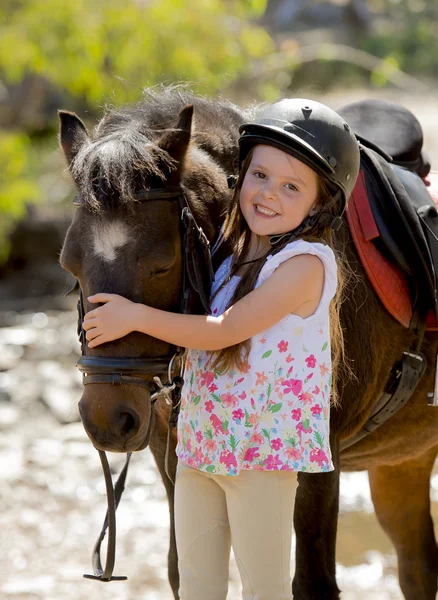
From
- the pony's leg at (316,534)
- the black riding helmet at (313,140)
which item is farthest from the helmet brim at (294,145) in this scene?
the pony's leg at (316,534)

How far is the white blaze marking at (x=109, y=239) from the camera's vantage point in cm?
229

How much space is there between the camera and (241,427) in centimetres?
231

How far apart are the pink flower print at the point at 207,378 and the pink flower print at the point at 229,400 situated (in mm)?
60

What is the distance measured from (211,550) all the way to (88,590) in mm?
2083

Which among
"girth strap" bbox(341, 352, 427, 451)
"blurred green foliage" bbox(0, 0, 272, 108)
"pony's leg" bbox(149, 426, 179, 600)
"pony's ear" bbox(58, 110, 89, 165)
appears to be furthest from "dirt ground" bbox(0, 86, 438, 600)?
"blurred green foliage" bbox(0, 0, 272, 108)

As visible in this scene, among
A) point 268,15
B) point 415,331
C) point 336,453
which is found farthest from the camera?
point 268,15

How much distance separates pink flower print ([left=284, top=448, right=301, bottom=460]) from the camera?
7.51 ft

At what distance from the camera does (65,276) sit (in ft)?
37.7

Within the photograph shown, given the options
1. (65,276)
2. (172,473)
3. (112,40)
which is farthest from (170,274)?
(65,276)

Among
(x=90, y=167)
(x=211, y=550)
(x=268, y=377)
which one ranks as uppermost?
(x=90, y=167)

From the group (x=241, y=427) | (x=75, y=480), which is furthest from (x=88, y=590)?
(x=241, y=427)

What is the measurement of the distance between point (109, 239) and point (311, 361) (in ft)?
1.98

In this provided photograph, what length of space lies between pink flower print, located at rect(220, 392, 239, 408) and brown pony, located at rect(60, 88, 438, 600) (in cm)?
19

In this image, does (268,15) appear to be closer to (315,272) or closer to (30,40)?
(30,40)
